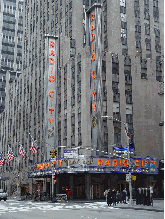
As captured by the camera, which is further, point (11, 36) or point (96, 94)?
point (11, 36)

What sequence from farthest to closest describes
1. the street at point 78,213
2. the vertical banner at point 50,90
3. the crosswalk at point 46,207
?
1. the vertical banner at point 50,90
2. the crosswalk at point 46,207
3. the street at point 78,213

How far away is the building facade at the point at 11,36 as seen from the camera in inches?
5472

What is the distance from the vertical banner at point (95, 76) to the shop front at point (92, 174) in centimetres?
359

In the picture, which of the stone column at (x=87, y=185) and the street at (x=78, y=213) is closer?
the street at (x=78, y=213)

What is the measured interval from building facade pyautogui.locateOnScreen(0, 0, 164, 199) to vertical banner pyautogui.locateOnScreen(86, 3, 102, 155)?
161mm

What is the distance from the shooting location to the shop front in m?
49.9

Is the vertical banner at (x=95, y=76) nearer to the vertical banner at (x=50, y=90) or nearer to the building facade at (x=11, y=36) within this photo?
the vertical banner at (x=50, y=90)

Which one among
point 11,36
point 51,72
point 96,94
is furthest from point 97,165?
point 11,36

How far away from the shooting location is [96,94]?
179 feet

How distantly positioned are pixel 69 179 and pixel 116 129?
12.6 metres

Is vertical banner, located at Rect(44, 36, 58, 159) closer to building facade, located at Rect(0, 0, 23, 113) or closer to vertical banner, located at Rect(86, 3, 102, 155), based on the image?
vertical banner, located at Rect(86, 3, 102, 155)

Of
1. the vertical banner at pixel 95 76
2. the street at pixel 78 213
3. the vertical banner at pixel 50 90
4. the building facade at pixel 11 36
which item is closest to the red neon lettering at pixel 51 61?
the vertical banner at pixel 50 90

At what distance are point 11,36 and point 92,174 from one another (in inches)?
4119

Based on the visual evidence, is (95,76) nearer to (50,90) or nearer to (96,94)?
(96,94)
